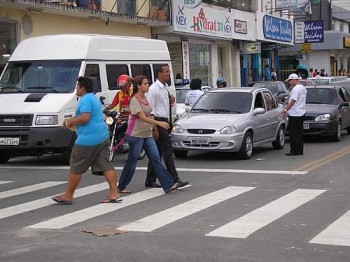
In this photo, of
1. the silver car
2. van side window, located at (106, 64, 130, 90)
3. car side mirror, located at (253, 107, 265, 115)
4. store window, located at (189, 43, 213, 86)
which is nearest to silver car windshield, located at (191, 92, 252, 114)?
the silver car

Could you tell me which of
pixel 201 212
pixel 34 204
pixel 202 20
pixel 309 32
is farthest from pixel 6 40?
pixel 309 32

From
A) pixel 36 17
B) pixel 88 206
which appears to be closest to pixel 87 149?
pixel 88 206

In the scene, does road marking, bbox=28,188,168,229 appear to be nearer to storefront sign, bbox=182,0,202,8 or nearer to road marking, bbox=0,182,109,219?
road marking, bbox=0,182,109,219

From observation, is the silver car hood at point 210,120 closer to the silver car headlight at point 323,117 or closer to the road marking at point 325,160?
the road marking at point 325,160

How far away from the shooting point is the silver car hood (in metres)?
13.1

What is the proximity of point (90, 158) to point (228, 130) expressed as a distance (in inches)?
197

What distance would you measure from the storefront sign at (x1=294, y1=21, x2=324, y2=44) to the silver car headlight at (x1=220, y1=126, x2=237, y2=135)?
3089 centimetres

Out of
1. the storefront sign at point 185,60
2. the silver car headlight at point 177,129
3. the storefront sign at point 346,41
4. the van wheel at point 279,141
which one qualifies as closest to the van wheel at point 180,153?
the silver car headlight at point 177,129

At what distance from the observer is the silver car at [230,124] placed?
42.8 feet

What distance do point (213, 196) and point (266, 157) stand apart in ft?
16.5

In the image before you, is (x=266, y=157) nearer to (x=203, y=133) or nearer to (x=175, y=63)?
(x=203, y=133)

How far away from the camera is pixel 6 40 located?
19.9m

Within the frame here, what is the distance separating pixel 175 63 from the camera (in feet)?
97.4

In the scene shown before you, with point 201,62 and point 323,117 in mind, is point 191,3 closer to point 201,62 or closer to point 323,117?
point 201,62
